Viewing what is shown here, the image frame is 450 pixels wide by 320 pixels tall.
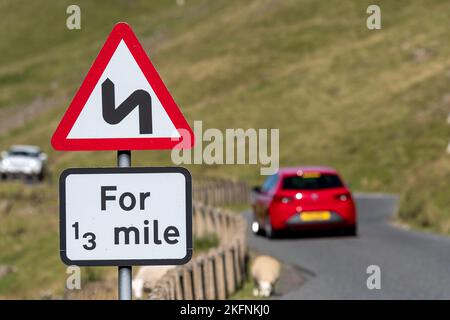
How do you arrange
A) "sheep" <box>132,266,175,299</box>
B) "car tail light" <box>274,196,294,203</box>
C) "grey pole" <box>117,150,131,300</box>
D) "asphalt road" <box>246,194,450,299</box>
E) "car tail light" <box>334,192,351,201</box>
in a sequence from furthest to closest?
"car tail light" <box>274,196,294,203</box> < "car tail light" <box>334,192,351,201</box> < "sheep" <box>132,266,175,299</box> < "asphalt road" <box>246,194,450,299</box> < "grey pole" <box>117,150,131,300</box>

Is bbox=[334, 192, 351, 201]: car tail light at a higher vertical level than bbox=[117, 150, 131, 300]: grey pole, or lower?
lower

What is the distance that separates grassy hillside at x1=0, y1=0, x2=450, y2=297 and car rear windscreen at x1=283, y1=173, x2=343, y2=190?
2538 millimetres

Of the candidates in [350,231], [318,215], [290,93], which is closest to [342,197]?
[318,215]

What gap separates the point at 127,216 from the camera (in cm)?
678

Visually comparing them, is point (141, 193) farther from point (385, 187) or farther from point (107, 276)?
point (385, 187)

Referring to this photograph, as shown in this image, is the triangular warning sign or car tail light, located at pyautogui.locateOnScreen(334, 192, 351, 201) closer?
the triangular warning sign

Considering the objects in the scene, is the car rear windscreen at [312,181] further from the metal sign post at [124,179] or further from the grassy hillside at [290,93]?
the metal sign post at [124,179]

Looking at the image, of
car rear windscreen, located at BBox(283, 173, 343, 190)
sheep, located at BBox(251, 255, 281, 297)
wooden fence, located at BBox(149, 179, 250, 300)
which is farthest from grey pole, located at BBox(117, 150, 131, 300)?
car rear windscreen, located at BBox(283, 173, 343, 190)

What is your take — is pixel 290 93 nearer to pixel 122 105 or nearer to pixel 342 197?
pixel 342 197

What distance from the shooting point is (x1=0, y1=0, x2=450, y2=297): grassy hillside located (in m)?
39.2

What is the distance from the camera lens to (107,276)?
805 inches

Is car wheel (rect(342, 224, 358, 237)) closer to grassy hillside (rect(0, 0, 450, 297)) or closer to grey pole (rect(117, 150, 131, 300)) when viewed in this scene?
grassy hillside (rect(0, 0, 450, 297))

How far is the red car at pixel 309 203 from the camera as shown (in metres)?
23.5

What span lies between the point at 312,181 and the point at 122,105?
57.4ft
